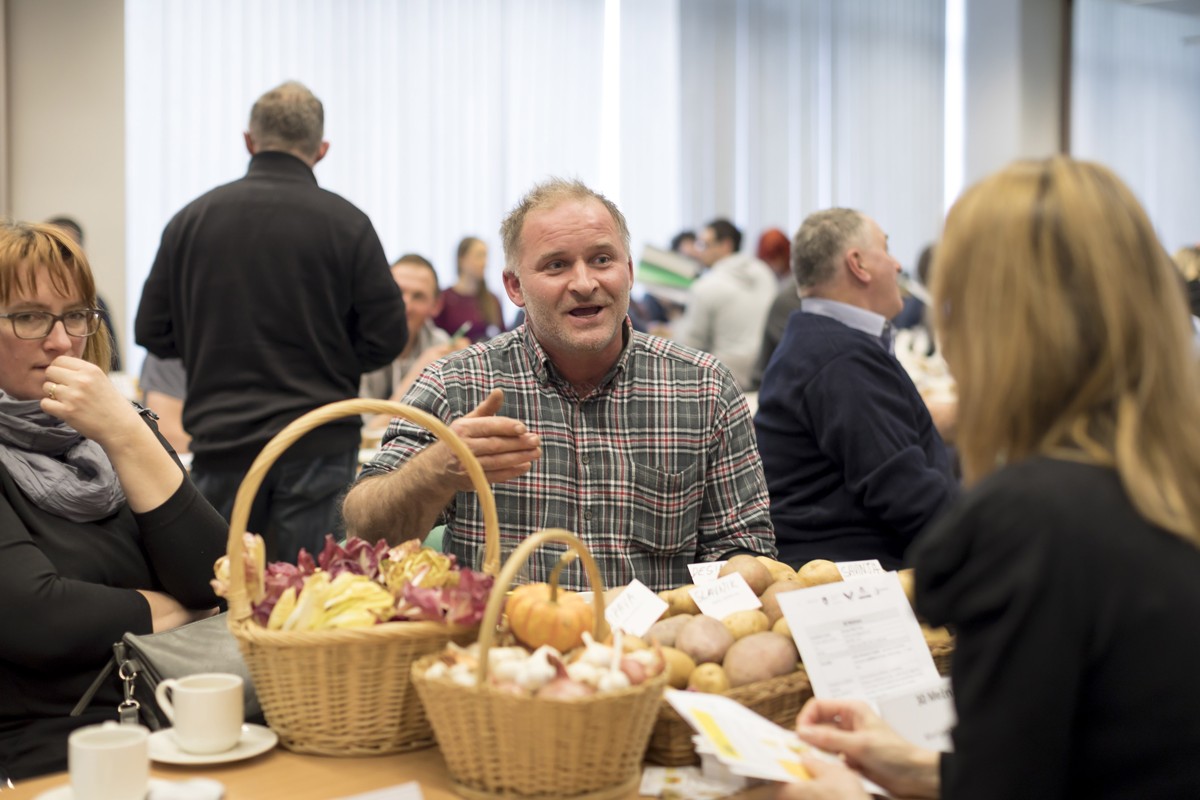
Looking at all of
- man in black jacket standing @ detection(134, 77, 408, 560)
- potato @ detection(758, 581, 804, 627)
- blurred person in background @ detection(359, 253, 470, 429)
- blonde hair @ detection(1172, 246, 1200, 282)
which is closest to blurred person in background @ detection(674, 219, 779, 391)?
blurred person in background @ detection(359, 253, 470, 429)

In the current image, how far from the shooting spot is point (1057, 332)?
1010 mm

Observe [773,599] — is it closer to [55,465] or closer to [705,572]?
[705,572]

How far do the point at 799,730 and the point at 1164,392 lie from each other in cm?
50

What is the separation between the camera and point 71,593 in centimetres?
169

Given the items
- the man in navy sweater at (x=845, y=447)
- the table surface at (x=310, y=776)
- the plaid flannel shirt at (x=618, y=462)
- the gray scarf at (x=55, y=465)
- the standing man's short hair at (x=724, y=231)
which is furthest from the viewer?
the standing man's short hair at (x=724, y=231)

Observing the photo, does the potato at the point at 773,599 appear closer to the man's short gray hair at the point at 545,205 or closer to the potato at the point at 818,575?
the potato at the point at 818,575

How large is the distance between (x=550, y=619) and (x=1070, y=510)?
57cm

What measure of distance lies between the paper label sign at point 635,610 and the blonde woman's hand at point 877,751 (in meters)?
0.29

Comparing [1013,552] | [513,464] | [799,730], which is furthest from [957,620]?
[513,464]

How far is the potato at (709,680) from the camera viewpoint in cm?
138

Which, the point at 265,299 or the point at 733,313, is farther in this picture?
the point at 733,313

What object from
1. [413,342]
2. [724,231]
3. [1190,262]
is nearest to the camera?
[1190,262]

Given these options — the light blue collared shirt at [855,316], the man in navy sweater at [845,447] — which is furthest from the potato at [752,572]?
the light blue collared shirt at [855,316]

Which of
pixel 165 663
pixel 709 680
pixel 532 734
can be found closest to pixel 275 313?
pixel 165 663
